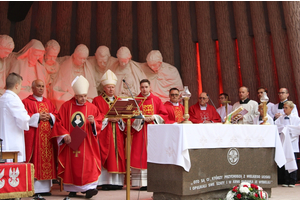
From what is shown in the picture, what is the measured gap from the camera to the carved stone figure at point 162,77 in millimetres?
9836

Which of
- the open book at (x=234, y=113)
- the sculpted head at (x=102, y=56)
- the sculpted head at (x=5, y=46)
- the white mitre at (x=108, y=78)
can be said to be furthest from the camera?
the sculpted head at (x=102, y=56)

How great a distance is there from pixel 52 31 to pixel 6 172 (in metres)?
6.59

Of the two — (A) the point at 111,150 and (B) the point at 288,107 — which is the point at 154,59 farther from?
(B) the point at 288,107

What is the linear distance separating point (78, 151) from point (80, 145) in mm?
108

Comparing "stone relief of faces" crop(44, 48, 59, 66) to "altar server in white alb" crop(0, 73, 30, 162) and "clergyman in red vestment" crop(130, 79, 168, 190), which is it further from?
"altar server in white alb" crop(0, 73, 30, 162)

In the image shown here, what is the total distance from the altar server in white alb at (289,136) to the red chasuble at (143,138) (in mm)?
2548

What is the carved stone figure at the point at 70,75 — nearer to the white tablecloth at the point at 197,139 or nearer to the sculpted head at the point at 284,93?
the white tablecloth at the point at 197,139

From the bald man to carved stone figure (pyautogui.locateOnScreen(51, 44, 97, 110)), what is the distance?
2.05 m


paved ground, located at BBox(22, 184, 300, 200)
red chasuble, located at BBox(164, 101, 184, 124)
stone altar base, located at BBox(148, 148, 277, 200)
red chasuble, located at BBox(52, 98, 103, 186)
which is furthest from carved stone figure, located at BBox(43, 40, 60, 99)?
stone altar base, located at BBox(148, 148, 277, 200)

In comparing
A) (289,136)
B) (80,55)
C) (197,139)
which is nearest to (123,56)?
(80,55)

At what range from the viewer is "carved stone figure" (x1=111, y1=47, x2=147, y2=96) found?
30.5ft

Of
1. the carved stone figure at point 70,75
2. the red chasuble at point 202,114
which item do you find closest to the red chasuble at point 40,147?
the carved stone figure at point 70,75

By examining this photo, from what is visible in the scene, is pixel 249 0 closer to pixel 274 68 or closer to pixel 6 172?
pixel 274 68

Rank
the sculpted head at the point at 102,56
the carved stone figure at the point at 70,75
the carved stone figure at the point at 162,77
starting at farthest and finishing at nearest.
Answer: the carved stone figure at the point at 162,77, the sculpted head at the point at 102,56, the carved stone figure at the point at 70,75
